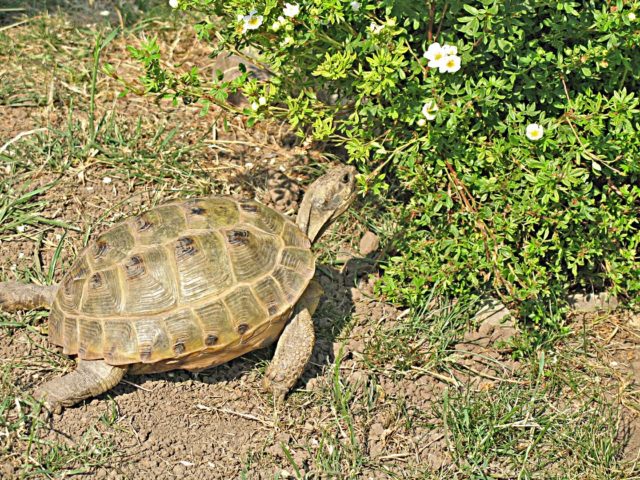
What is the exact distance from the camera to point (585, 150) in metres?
4.12

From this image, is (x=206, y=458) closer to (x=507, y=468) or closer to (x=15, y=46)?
(x=507, y=468)

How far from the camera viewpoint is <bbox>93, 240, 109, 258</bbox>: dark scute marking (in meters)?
4.10

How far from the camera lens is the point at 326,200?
452cm

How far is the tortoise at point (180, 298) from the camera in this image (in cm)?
394

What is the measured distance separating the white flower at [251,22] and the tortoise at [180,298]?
90cm

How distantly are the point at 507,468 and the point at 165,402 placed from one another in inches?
67.9

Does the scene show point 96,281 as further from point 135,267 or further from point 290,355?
point 290,355

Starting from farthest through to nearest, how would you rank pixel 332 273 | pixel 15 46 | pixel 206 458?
pixel 15 46 < pixel 332 273 < pixel 206 458

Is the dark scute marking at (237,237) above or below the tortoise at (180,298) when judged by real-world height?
above

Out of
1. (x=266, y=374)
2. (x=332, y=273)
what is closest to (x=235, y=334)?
(x=266, y=374)

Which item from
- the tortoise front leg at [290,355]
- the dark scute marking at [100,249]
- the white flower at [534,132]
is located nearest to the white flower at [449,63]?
the white flower at [534,132]

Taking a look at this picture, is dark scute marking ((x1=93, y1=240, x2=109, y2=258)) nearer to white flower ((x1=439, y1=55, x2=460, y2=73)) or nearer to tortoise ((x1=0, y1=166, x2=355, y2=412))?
tortoise ((x1=0, y1=166, x2=355, y2=412))

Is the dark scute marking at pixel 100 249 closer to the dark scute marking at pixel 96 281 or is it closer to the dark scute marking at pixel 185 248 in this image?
the dark scute marking at pixel 96 281

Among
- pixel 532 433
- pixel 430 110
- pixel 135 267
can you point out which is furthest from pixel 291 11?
pixel 532 433
